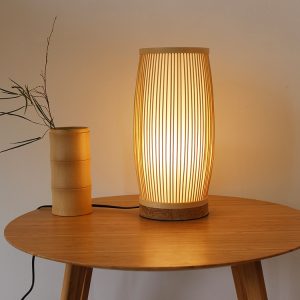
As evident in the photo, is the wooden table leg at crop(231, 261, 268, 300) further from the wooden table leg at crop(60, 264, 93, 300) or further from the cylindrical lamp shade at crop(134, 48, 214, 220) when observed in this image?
the wooden table leg at crop(60, 264, 93, 300)

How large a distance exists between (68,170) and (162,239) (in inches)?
10.5

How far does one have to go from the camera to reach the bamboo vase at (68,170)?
104 cm

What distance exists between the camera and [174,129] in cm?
99

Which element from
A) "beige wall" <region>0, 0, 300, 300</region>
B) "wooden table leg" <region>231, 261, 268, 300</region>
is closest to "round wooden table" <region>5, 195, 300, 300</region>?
"wooden table leg" <region>231, 261, 268, 300</region>

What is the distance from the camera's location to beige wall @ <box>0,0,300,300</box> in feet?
4.12

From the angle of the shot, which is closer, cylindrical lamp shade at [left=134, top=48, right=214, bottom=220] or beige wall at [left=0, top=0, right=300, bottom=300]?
cylindrical lamp shade at [left=134, top=48, right=214, bottom=220]

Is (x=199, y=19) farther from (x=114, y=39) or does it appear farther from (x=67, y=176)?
(x=67, y=176)

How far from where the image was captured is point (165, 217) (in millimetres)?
1013

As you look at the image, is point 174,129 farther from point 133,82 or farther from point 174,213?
point 133,82

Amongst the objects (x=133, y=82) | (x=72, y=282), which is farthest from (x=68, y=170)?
(x=133, y=82)

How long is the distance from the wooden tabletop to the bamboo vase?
0.03 meters

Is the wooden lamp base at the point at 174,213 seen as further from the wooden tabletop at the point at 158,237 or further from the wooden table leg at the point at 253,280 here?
the wooden table leg at the point at 253,280

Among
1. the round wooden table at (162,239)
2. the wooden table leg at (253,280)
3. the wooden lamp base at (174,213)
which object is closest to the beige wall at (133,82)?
the round wooden table at (162,239)

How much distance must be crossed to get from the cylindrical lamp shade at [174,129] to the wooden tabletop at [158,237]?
0.05m
